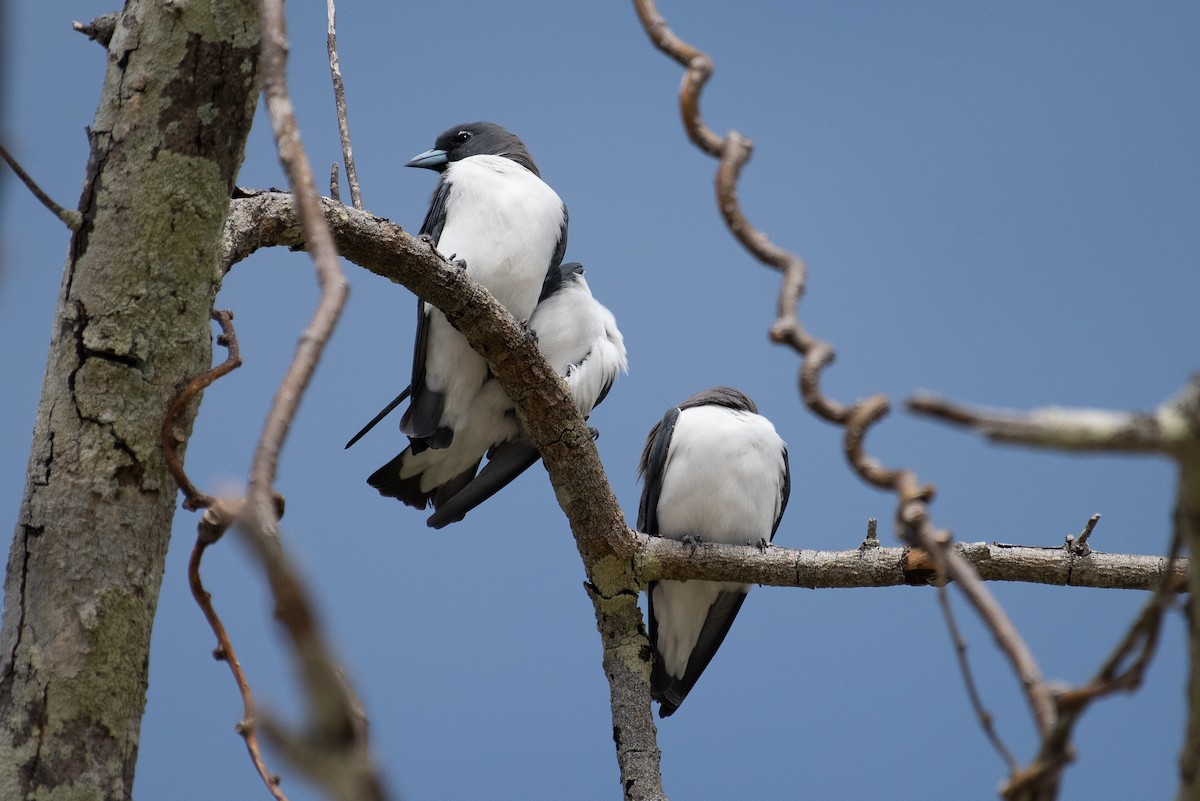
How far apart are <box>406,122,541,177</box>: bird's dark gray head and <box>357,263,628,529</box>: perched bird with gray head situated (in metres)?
0.58

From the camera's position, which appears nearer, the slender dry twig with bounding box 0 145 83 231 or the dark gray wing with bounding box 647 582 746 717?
the slender dry twig with bounding box 0 145 83 231

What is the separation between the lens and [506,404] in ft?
15.1

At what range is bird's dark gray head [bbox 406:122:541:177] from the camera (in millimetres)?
5184

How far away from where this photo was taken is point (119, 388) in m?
1.85

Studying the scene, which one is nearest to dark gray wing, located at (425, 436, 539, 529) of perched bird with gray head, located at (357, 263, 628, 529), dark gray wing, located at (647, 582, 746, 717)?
perched bird with gray head, located at (357, 263, 628, 529)

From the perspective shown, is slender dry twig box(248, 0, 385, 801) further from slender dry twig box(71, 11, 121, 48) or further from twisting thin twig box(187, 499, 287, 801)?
slender dry twig box(71, 11, 121, 48)

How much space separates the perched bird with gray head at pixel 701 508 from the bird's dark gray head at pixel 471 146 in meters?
1.36

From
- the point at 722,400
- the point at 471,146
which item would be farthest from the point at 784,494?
the point at 471,146

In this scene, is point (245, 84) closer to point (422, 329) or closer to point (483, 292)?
point (483, 292)

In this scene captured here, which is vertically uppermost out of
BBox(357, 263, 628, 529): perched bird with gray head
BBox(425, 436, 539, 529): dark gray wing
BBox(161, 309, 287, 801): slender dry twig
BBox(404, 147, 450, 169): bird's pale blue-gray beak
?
BBox(404, 147, 450, 169): bird's pale blue-gray beak

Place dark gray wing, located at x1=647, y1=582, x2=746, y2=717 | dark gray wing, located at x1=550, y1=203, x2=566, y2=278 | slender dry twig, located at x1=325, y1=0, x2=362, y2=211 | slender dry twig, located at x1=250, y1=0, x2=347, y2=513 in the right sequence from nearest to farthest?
slender dry twig, located at x1=250, y1=0, x2=347, y2=513, slender dry twig, located at x1=325, y1=0, x2=362, y2=211, dark gray wing, located at x1=550, y1=203, x2=566, y2=278, dark gray wing, located at x1=647, y1=582, x2=746, y2=717

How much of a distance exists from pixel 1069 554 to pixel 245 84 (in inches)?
122

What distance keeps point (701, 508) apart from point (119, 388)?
3.32 m

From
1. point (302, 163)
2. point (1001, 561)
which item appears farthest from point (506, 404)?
point (302, 163)
